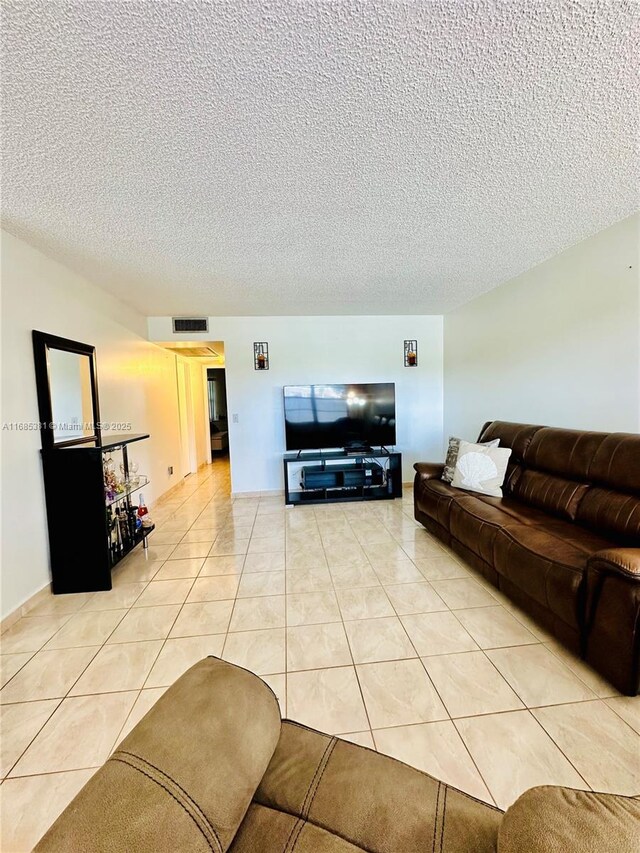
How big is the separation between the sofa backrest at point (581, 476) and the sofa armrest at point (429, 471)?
1.98 ft

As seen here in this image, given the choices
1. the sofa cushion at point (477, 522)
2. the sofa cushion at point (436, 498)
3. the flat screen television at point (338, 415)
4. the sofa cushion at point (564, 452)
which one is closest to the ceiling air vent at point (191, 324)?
the flat screen television at point (338, 415)

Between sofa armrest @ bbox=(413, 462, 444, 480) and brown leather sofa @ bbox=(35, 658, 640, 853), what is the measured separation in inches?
104

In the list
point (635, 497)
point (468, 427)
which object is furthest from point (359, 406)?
point (635, 497)

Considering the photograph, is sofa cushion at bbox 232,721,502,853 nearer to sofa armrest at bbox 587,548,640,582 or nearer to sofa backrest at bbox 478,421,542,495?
sofa armrest at bbox 587,548,640,582

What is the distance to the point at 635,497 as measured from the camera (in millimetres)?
1987

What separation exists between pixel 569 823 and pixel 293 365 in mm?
4561

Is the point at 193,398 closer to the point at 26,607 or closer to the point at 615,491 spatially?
the point at 26,607

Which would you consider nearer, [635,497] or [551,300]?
[635,497]

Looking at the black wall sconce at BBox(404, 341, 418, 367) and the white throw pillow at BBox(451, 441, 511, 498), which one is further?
the black wall sconce at BBox(404, 341, 418, 367)

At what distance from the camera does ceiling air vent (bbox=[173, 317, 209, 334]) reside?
4586mm

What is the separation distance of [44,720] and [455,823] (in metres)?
1.72

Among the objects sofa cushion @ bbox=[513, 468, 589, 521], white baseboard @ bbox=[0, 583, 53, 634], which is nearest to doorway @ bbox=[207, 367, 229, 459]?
white baseboard @ bbox=[0, 583, 53, 634]

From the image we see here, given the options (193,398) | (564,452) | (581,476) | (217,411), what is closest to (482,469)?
(564,452)

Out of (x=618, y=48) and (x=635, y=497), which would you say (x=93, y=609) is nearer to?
(x=635, y=497)
